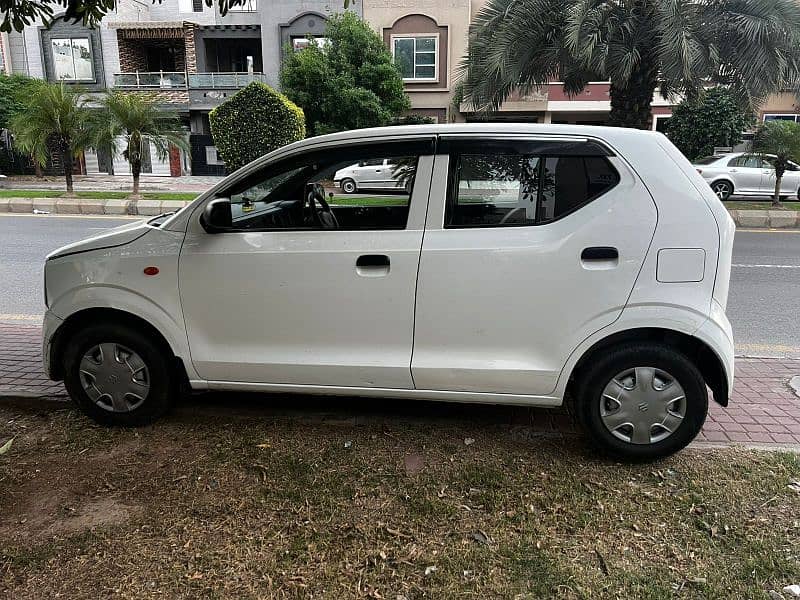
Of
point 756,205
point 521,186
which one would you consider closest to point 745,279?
point 521,186

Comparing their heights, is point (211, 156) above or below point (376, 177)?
above

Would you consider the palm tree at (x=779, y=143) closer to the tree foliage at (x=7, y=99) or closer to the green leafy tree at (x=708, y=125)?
the green leafy tree at (x=708, y=125)

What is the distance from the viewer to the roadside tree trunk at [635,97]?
13258 mm

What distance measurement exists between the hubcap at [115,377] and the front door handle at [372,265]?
1.50 m

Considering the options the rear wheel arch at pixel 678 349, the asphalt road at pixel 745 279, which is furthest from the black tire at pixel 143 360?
the asphalt road at pixel 745 279

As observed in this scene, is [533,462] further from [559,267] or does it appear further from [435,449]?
[559,267]

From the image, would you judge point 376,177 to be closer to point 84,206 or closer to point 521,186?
point 521,186

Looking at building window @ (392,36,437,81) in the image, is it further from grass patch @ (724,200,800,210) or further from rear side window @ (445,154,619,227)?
rear side window @ (445,154,619,227)

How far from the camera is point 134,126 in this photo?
16.9 meters

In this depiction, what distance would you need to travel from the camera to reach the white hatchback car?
10.5ft

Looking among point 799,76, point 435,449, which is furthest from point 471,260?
point 799,76

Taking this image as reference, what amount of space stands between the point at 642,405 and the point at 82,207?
655 inches

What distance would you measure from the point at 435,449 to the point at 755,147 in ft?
51.1

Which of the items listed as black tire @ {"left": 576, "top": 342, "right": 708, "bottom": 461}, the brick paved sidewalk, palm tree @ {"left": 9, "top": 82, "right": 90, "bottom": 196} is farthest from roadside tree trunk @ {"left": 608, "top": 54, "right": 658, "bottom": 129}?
palm tree @ {"left": 9, "top": 82, "right": 90, "bottom": 196}
